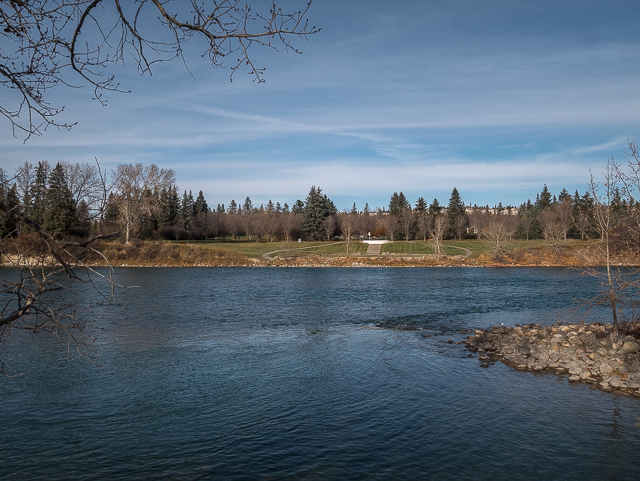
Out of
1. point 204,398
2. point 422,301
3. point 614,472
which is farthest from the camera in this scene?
point 422,301

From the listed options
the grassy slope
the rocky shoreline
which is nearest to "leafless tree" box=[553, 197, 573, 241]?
the grassy slope

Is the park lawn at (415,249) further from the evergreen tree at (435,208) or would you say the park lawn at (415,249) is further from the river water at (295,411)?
the river water at (295,411)

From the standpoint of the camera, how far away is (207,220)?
103 m

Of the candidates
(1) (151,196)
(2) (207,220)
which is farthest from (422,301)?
(2) (207,220)

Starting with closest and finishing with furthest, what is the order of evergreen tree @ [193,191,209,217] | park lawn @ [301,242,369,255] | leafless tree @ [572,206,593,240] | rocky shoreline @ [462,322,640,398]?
rocky shoreline @ [462,322,640,398] < leafless tree @ [572,206,593,240] < park lawn @ [301,242,369,255] < evergreen tree @ [193,191,209,217]

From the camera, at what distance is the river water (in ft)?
28.7

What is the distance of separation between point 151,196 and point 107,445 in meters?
7.01

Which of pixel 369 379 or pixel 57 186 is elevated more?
pixel 57 186

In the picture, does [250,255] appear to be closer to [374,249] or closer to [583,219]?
[374,249]

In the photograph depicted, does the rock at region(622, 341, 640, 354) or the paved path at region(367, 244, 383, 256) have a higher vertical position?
the paved path at region(367, 244, 383, 256)

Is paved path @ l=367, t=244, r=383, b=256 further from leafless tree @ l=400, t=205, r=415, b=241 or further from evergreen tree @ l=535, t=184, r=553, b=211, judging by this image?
evergreen tree @ l=535, t=184, r=553, b=211

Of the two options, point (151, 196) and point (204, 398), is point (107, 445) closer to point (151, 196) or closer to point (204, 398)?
point (204, 398)

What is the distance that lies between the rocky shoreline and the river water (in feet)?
2.55

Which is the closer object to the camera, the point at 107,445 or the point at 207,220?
the point at 107,445
